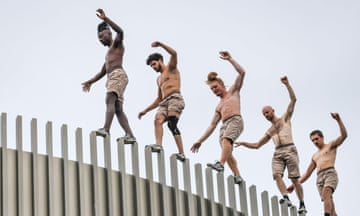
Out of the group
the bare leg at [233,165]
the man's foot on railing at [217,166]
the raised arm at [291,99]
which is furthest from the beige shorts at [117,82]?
the raised arm at [291,99]

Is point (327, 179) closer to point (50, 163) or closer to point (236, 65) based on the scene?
point (236, 65)

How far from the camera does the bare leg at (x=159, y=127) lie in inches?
840

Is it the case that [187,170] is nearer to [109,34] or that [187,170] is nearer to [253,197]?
[253,197]

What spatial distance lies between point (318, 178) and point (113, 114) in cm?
455

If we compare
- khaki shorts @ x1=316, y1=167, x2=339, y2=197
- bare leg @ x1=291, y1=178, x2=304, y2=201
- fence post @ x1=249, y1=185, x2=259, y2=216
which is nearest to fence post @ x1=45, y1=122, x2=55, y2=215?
fence post @ x1=249, y1=185, x2=259, y2=216

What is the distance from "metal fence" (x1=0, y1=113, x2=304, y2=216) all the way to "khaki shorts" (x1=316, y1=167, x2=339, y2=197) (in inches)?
94.7

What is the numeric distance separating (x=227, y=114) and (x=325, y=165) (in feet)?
7.65

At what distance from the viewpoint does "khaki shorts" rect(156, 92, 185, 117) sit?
72.2ft

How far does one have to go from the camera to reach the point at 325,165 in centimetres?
2350

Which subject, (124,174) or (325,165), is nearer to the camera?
(124,174)

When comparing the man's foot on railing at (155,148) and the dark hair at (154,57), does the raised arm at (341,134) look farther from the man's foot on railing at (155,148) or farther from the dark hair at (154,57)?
the man's foot on railing at (155,148)

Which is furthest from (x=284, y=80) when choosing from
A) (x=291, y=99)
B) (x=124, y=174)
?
(x=124, y=174)

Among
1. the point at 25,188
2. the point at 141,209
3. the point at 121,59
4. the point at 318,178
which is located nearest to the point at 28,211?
the point at 25,188

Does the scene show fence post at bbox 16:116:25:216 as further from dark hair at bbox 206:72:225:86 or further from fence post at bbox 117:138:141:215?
dark hair at bbox 206:72:225:86
